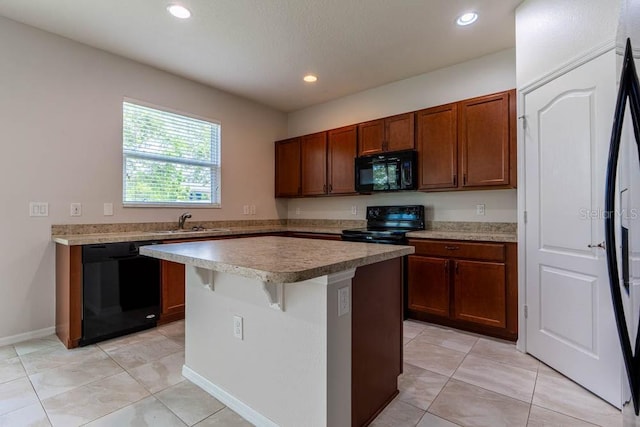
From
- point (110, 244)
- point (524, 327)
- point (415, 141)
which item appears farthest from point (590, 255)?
point (110, 244)

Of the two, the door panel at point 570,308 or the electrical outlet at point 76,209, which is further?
the electrical outlet at point 76,209

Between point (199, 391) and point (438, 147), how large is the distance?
2992 millimetres

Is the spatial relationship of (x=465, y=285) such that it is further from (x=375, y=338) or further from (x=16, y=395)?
(x=16, y=395)

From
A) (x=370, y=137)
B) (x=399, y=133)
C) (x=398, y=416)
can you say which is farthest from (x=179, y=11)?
(x=398, y=416)

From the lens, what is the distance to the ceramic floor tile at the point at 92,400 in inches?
66.7

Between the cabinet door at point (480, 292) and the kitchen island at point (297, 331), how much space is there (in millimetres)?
1202

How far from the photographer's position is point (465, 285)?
2893 mm

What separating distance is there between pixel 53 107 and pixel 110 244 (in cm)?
138

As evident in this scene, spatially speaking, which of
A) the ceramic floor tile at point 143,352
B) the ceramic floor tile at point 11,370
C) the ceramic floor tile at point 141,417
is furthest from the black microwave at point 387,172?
the ceramic floor tile at point 11,370

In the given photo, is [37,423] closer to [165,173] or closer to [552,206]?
[165,173]

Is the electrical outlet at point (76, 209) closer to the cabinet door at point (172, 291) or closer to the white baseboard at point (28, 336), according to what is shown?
the cabinet door at point (172, 291)

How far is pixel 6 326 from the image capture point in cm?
264

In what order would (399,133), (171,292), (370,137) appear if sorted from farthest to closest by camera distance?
(370,137)
(399,133)
(171,292)

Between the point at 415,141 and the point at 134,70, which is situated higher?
the point at 134,70
